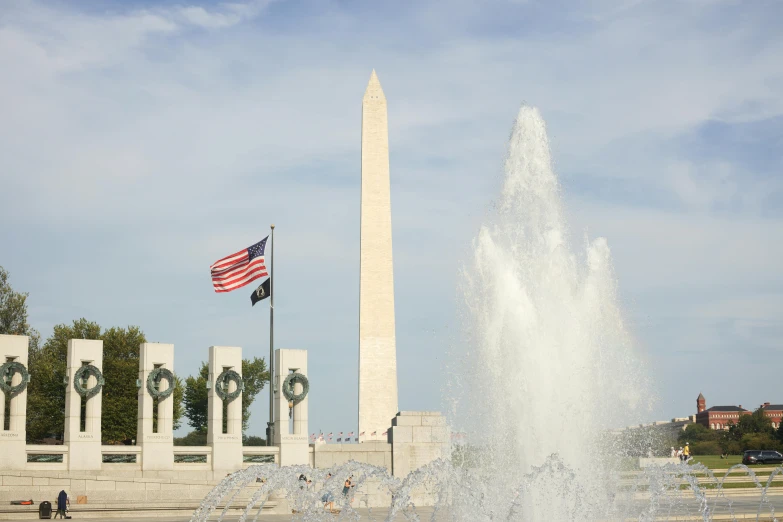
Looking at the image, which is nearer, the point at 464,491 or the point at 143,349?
the point at 464,491

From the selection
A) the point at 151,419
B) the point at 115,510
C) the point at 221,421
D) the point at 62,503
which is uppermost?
the point at 151,419

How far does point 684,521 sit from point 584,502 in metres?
4.32

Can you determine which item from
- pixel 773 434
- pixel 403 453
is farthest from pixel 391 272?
pixel 773 434

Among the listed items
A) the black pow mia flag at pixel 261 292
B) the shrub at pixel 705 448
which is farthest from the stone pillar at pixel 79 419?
the shrub at pixel 705 448

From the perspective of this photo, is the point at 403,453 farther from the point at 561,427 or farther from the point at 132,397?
the point at 132,397

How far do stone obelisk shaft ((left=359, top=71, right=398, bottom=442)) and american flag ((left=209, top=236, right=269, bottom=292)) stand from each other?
29.5 ft

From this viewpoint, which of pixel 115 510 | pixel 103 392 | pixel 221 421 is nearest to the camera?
pixel 115 510

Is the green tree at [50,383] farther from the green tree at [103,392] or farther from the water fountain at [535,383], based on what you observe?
the water fountain at [535,383]

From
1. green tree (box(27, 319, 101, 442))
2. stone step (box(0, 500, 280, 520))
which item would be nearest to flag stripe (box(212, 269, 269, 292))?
stone step (box(0, 500, 280, 520))

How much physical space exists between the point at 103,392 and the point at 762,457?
36369 mm

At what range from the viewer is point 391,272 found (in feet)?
140

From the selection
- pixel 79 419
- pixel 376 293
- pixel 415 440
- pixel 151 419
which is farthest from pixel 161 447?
pixel 376 293

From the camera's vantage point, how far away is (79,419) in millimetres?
30172

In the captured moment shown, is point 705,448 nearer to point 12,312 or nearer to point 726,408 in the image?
point 12,312
